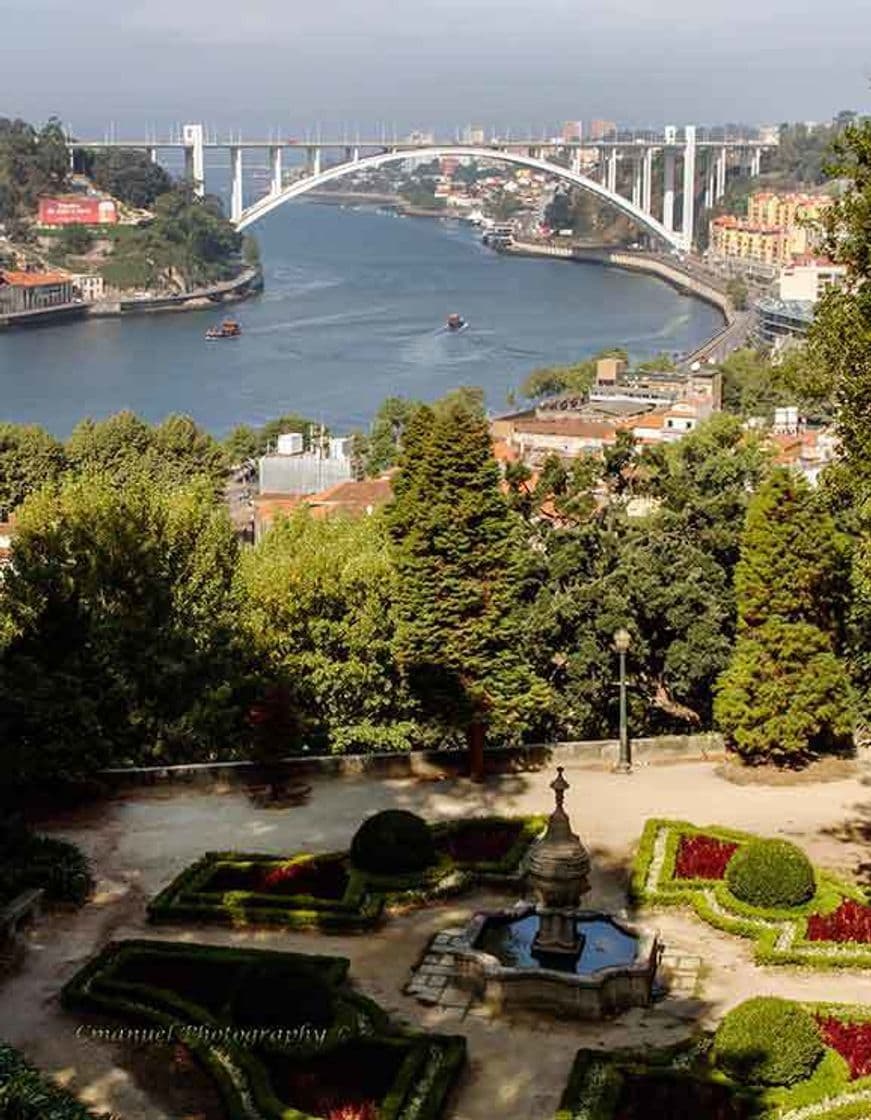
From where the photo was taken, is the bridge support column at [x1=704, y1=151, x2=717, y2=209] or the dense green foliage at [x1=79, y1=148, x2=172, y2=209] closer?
the dense green foliage at [x1=79, y1=148, x2=172, y2=209]

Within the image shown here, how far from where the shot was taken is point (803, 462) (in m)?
27.0

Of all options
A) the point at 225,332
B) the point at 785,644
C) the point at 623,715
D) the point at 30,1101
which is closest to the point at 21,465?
the point at 623,715

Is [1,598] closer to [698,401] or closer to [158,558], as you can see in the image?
[158,558]

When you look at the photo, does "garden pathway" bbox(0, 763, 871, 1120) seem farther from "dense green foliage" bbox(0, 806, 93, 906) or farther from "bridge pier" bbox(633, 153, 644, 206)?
"bridge pier" bbox(633, 153, 644, 206)

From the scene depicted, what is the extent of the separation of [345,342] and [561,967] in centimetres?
5061

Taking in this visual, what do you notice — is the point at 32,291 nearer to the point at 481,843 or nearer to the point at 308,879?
the point at 481,843

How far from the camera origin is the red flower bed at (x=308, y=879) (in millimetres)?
7980

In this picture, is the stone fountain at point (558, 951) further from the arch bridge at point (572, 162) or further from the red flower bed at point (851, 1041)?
the arch bridge at point (572, 162)

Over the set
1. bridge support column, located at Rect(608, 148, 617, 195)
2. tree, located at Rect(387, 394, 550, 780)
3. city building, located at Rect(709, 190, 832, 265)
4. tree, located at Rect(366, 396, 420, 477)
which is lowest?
tree, located at Rect(366, 396, 420, 477)

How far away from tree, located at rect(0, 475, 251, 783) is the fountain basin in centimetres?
257

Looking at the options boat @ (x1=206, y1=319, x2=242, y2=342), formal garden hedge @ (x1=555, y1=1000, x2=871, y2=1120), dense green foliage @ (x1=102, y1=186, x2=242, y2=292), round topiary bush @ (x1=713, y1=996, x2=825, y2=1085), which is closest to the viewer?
formal garden hedge @ (x1=555, y1=1000, x2=871, y2=1120)

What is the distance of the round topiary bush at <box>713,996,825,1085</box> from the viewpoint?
5.93 m

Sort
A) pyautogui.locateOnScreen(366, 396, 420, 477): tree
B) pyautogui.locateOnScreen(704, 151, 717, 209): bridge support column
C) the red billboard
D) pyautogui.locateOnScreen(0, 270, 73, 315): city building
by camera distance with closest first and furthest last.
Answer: pyautogui.locateOnScreen(366, 396, 420, 477): tree < pyautogui.locateOnScreen(0, 270, 73, 315): city building < the red billboard < pyautogui.locateOnScreen(704, 151, 717, 209): bridge support column

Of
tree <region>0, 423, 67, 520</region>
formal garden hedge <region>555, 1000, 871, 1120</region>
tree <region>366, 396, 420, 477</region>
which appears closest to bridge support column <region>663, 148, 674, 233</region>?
tree <region>366, 396, 420, 477</region>
